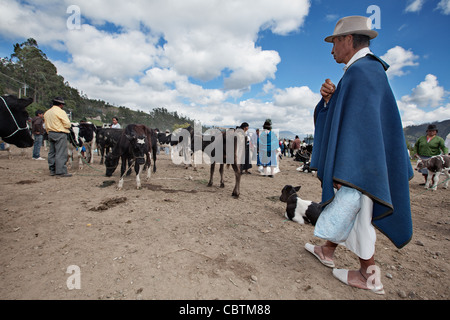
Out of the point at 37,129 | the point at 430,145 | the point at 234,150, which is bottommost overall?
the point at 234,150

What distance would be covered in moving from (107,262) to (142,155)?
3.95 meters

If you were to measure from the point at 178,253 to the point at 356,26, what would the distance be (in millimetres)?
3372

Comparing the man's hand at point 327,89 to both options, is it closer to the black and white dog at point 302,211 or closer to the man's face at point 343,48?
the man's face at point 343,48

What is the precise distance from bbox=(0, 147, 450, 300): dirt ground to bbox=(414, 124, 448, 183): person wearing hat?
446 cm

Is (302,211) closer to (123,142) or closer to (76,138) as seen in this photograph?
(123,142)

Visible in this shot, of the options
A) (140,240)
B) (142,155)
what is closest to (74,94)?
(142,155)

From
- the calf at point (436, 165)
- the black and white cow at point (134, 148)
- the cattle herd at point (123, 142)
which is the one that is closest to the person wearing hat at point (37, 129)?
the cattle herd at point (123, 142)

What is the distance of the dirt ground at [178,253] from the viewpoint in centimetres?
200

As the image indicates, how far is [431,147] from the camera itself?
773 cm

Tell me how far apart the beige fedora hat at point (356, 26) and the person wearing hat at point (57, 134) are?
791cm

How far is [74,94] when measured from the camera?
5197 cm

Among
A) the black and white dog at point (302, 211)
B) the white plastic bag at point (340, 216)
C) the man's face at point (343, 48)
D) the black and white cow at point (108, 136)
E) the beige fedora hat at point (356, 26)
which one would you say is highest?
the beige fedora hat at point (356, 26)

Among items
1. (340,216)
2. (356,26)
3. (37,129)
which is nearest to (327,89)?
(356,26)
